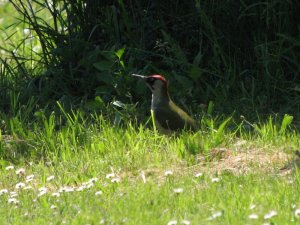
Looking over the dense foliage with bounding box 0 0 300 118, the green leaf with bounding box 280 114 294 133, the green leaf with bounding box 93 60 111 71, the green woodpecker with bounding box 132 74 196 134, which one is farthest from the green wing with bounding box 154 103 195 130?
the green leaf with bounding box 93 60 111 71

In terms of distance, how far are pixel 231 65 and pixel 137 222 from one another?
3.69 meters

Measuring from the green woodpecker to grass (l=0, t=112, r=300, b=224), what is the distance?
13 cm

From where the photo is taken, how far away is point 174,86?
31.2 ft

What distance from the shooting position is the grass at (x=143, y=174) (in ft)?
21.2

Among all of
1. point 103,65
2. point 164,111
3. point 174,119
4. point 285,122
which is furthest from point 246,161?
point 103,65

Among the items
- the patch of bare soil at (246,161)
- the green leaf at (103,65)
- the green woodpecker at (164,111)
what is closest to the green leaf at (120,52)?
the green leaf at (103,65)

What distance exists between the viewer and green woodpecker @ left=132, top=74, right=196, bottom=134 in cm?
852

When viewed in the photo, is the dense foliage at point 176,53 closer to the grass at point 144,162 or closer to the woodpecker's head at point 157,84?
the grass at point 144,162

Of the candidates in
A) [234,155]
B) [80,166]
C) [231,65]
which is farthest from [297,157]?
[231,65]

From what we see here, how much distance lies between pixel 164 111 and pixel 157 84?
1.18ft

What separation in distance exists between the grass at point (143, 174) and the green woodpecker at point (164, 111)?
5.2 inches

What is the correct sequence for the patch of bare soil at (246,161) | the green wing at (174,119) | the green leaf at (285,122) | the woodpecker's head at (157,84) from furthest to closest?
1. the woodpecker's head at (157,84)
2. the green wing at (174,119)
3. the green leaf at (285,122)
4. the patch of bare soil at (246,161)

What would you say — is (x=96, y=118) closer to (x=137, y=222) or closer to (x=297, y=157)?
(x=297, y=157)

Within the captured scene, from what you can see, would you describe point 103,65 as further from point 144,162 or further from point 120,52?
point 144,162
